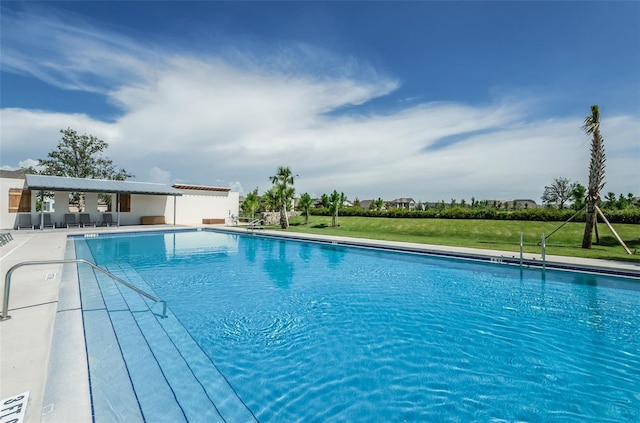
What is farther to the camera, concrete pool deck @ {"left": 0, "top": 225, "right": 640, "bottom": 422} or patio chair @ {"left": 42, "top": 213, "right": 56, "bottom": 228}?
patio chair @ {"left": 42, "top": 213, "right": 56, "bottom": 228}

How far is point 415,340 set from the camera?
4902mm

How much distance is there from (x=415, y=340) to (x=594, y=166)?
14.7 metres

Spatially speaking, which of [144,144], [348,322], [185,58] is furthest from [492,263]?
[144,144]

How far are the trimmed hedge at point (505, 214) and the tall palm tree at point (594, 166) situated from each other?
7.00 metres

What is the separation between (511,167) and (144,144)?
22.9m

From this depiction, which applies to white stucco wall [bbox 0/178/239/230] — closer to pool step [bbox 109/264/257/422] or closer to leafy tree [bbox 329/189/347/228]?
leafy tree [bbox 329/189/347/228]

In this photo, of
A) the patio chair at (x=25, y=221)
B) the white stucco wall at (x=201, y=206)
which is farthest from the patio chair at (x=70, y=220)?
the white stucco wall at (x=201, y=206)

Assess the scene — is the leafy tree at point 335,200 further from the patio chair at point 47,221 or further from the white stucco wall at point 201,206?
the patio chair at point 47,221

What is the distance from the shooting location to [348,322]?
559cm

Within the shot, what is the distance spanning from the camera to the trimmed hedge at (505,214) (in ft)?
60.2

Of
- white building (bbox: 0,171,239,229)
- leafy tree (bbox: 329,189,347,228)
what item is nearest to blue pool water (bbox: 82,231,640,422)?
white building (bbox: 0,171,239,229)

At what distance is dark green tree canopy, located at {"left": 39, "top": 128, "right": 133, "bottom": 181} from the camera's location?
31891mm

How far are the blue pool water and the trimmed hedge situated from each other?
13.6m

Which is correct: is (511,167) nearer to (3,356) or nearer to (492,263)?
(492,263)
